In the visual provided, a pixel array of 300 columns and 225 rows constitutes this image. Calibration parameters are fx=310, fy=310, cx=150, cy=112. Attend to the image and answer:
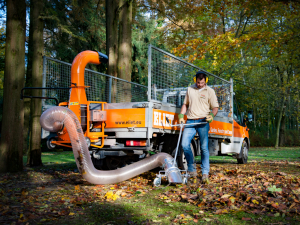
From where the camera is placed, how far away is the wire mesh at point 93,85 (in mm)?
7660

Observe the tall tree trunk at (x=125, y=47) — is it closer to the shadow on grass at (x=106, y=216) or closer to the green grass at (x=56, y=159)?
the green grass at (x=56, y=159)

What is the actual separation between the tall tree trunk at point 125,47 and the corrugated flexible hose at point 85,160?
4.29m

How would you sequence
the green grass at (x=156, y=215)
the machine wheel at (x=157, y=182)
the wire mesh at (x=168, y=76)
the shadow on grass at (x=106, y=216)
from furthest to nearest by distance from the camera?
the wire mesh at (x=168, y=76), the machine wheel at (x=157, y=182), the shadow on grass at (x=106, y=216), the green grass at (x=156, y=215)

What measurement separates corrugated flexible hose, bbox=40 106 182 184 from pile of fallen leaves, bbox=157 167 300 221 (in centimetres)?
50

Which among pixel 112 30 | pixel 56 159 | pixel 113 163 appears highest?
pixel 112 30

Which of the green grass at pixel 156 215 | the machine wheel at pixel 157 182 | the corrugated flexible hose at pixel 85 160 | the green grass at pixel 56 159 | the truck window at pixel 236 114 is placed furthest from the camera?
the green grass at pixel 56 159

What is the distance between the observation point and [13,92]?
7.75m

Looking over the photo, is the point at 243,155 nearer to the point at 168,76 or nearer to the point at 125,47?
the point at 168,76

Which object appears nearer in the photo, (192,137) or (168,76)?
(192,137)

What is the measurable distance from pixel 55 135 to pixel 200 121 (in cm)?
318

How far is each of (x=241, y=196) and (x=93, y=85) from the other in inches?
225

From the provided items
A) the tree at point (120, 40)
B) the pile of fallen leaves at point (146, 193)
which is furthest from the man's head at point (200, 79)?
the tree at point (120, 40)

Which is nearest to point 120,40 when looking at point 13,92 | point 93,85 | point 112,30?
point 112,30

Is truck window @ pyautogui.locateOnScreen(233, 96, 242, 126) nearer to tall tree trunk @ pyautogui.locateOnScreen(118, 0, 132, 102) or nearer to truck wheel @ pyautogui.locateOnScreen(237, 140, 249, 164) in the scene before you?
truck wheel @ pyautogui.locateOnScreen(237, 140, 249, 164)
